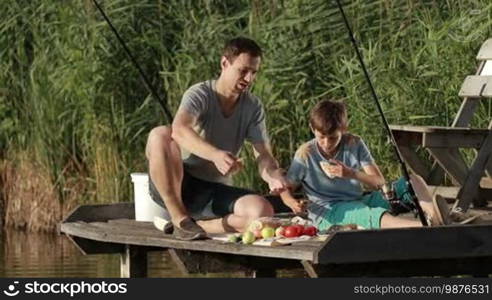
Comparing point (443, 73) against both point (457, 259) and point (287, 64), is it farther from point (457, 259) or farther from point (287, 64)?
point (457, 259)

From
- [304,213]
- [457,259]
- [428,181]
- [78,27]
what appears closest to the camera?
[457,259]

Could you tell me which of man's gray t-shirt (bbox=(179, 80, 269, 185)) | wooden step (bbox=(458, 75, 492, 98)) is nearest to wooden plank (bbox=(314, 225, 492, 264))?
man's gray t-shirt (bbox=(179, 80, 269, 185))

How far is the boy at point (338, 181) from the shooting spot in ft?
33.8

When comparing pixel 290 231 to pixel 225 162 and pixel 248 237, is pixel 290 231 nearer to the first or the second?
pixel 248 237

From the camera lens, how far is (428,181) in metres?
12.0

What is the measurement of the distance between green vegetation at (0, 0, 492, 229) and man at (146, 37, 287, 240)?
271 centimetres

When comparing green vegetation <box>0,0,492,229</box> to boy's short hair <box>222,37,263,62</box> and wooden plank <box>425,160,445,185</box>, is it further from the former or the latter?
boy's short hair <box>222,37,263,62</box>

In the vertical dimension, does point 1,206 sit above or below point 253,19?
below

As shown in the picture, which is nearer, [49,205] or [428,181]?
[428,181]

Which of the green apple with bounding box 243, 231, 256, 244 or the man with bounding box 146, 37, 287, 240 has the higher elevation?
the man with bounding box 146, 37, 287, 240

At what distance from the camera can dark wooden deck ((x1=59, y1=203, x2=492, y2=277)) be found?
9547 millimetres

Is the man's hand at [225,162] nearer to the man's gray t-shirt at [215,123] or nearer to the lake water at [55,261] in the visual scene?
the man's gray t-shirt at [215,123]

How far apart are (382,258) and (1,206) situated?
676 cm

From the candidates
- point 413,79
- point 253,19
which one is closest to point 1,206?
point 253,19
